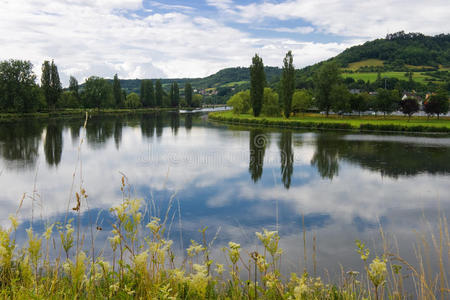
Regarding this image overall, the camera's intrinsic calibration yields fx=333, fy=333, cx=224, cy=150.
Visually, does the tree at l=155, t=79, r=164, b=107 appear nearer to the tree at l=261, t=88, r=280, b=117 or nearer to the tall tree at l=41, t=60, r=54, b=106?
the tall tree at l=41, t=60, r=54, b=106

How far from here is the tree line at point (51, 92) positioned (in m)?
62.1

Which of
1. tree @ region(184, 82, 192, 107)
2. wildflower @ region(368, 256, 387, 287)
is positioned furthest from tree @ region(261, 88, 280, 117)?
tree @ region(184, 82, 192, 107)

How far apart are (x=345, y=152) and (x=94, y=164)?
16.2 meters

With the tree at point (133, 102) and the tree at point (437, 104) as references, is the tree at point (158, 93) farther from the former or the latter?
the tree at point (437, 104)

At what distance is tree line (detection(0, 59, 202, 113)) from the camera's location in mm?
62125

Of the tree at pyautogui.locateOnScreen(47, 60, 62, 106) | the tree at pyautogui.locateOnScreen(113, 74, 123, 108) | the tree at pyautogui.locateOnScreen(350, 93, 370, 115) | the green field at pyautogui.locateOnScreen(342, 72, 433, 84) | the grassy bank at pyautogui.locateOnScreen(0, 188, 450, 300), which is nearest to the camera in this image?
the grassy bank at pyautogui.locateOnScreen(0, 188, 450, 300)

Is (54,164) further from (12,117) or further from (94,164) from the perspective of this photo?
(12,117)

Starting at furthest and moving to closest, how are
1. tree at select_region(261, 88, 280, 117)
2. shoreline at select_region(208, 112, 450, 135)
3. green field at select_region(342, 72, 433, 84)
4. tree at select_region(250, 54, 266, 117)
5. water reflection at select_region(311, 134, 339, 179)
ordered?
1. green field at select_region(342, 72, 433, 84)
2. tree at select_region(261, 88, 280, 117)
3. tree at select_region(250, 54, 266, 117)
4. shoreline at select_region(208, 112, 450, 135)
5. water reflection at select_region(311, 134, 339, 179)

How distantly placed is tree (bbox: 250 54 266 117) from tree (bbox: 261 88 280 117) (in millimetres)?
2076

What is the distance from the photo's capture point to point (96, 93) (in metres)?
89.1

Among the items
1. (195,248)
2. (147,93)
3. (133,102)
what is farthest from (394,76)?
(195,248)

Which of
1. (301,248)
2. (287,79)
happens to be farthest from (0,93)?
(301,248)

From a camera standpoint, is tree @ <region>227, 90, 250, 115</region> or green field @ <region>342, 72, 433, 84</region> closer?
tree @ <region>227, 90, 250, 115</region>

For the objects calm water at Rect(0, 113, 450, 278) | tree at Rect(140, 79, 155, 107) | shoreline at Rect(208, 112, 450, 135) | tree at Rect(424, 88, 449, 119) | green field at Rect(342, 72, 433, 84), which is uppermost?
green field at Rect(342, 72, 433, 84)
